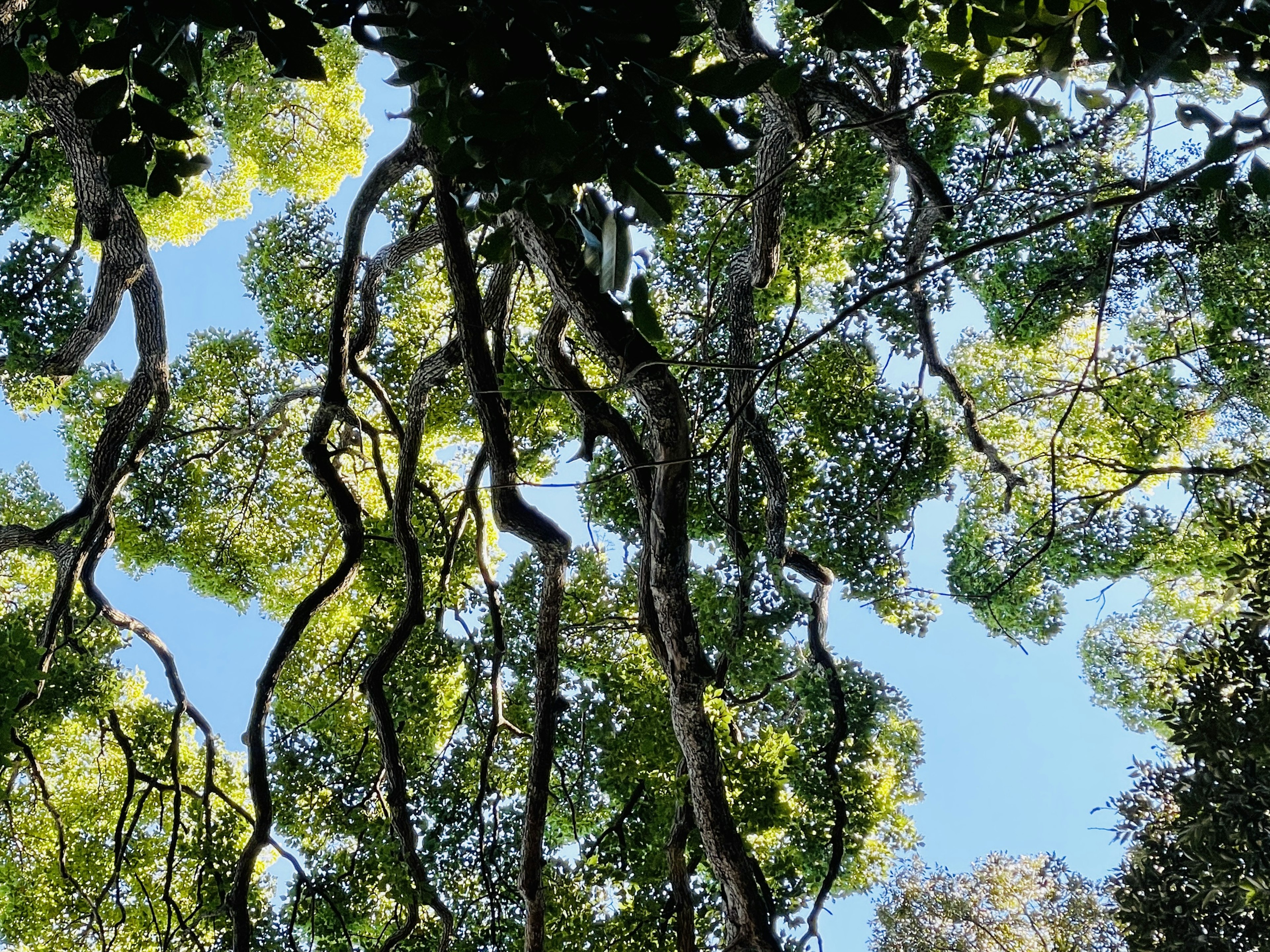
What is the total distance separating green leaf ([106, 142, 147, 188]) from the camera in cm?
145

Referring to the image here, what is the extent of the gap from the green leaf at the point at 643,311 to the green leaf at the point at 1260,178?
127 centimetres

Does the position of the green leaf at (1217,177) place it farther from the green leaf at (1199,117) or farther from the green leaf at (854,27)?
the green leaf at (854,27)

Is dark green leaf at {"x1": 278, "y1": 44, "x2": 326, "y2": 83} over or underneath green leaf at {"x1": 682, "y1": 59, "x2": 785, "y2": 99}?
over

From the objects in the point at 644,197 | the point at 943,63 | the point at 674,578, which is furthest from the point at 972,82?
the point at 674,578

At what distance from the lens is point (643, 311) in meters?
1.55

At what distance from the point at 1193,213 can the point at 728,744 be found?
20.2 ft

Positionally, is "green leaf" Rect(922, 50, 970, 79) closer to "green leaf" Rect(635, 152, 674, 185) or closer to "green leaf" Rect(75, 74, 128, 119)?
"green leaf" Rect(635, 152, 674, 185)

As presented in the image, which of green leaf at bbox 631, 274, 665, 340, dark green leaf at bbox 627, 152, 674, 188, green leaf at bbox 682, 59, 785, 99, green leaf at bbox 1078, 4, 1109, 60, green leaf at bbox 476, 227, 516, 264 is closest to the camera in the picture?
green leaf at bbox 682, 59, 785, 99

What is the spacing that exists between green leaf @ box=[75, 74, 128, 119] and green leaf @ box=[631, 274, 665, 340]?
3.09ft

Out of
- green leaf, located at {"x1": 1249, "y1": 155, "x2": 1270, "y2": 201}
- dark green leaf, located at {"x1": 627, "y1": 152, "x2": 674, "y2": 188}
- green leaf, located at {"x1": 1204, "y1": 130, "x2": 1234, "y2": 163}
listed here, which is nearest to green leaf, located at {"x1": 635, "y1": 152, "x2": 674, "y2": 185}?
dark green leaf, located at {"x1": 627, "y1": 152, "x2": 674, "y2": 188}

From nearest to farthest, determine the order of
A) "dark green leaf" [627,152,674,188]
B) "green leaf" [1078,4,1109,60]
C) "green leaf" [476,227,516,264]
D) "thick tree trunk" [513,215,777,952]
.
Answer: "dark green leaf" [627,152,674,188] < "green leaf" [1078,4,1109,60] < "green leaf" [476,227,516,264] < "thick tree trunk" [513,215,777,952]

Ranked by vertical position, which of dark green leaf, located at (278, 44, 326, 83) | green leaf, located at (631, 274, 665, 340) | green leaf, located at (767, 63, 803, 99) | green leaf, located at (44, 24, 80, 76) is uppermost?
green leaf, located at (767, 63, 803, 99)

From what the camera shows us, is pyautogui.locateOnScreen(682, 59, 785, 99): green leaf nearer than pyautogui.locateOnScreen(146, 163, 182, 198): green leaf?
Yes

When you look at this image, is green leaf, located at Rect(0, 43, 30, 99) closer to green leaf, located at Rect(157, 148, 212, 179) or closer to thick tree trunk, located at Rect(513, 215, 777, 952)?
green leaf, located at Rect(157, 148, 212, 179)
